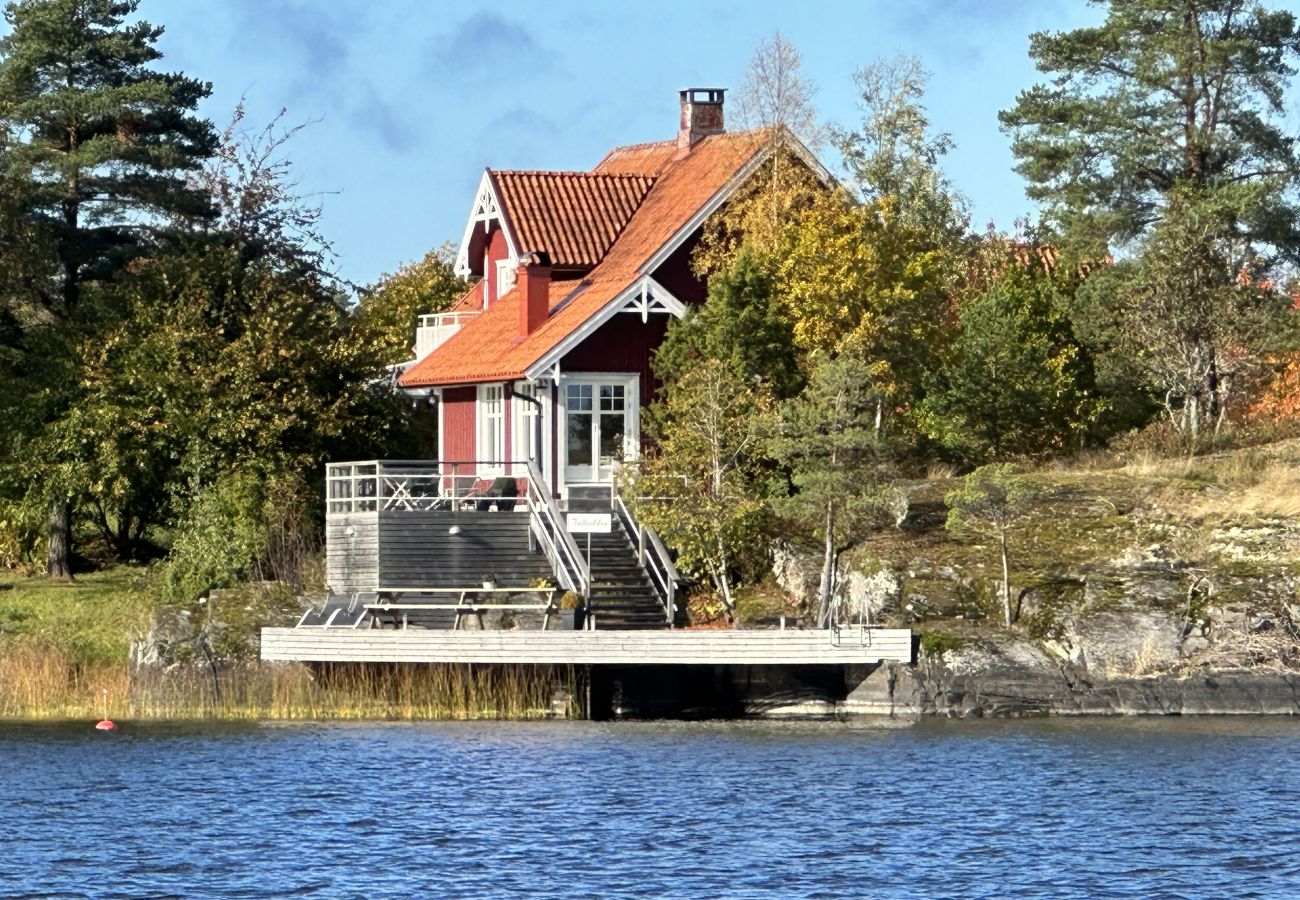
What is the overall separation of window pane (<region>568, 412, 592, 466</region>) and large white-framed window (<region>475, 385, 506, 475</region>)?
233 cm

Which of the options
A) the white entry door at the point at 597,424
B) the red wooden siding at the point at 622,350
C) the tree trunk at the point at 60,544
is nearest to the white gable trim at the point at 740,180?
the red wooden siding at the point at 622,350

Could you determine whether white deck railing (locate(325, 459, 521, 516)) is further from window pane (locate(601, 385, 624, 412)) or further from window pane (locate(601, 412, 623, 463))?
window pane (locate(601, 385, 624, 412))

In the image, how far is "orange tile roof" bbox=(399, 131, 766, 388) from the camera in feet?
176

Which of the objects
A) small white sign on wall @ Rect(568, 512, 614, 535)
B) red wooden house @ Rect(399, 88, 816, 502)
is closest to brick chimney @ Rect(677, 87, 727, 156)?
red wooden house @ Rect(399, 88, 816, 502)

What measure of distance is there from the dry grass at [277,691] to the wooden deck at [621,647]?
2.64ft

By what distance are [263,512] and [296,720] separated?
8897 mm

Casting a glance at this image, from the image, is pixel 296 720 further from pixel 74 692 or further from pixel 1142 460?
pixel 1142 460

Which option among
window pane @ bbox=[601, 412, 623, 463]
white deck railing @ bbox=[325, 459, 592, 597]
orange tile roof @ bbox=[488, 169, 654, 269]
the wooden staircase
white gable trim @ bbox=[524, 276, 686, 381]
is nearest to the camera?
the wooden staircase

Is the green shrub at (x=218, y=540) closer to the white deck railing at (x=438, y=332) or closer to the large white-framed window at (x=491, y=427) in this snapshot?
the large white-framed window at (x=491, y=427)

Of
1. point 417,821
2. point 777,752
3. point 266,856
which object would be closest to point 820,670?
point 777,752

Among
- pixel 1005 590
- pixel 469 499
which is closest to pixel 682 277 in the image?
pixel 469 499

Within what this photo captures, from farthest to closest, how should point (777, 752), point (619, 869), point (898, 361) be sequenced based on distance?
1. point (898, 361)
2. point (777, 752)
3. point (619, 869)

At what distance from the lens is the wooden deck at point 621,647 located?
A: 4278 centimetres

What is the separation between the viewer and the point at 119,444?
53.7 metres
